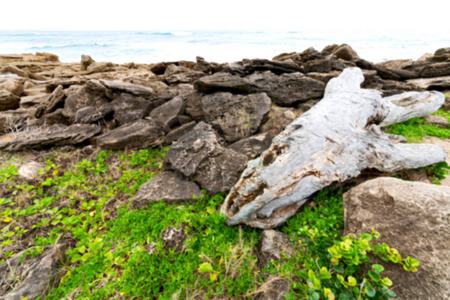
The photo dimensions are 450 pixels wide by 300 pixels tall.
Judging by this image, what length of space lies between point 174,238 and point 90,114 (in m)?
4.91

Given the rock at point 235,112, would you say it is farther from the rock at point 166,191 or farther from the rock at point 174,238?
the rock at point 174,238

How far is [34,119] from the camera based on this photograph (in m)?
6.04

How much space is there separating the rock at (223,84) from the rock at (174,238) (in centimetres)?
393

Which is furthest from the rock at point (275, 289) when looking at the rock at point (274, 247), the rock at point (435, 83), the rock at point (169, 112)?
the rock at point (435, 83)

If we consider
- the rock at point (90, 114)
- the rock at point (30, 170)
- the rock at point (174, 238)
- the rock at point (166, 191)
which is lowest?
the rock at point (174, 238)

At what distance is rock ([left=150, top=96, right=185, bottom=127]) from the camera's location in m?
5.50

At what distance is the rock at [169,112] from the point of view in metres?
5.50

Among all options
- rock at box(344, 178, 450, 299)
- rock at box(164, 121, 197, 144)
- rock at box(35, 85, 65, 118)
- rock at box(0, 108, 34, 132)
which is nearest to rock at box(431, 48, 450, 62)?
rock at box(344, 178, 450, 299)

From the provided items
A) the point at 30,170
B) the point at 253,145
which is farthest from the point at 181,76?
the point at 30,170

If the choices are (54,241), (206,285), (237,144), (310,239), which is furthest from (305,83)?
(54,241)

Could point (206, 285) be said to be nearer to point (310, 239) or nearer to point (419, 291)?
point (310, 239)

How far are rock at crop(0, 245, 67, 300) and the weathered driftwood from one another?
2.40m

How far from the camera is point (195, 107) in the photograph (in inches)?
219

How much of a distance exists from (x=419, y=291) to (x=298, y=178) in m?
1.50
